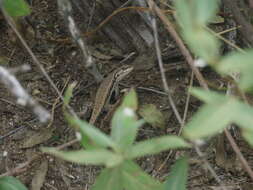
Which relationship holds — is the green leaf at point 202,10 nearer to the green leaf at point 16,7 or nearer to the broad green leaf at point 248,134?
the broad green leaf at point 248,134

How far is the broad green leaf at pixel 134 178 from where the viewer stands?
896 millimetres

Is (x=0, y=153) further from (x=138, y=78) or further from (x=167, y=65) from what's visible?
(x=167, y=65)

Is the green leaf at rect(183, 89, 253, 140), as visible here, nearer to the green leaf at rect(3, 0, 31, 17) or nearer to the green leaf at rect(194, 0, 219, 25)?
the green leaf at rect(194, 0, 219, 25)

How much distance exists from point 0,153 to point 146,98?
602 millimetres

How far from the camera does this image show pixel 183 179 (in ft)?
3.33

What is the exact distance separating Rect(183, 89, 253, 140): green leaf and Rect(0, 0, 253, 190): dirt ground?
30.4 inches

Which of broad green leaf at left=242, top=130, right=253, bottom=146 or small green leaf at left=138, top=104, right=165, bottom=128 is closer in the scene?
broad green leaf at left=242, top=130, right=253, bottom=146

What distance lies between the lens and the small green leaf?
5.10 ft

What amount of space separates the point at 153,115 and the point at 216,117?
94 centimetres

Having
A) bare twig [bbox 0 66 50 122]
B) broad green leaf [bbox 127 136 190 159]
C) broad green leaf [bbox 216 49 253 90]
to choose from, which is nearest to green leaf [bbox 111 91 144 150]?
broad green leaf [bbox 127 136 190 159]

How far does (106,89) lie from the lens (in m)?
1.59

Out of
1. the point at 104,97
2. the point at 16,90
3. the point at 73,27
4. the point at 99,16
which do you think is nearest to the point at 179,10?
the point at 16,90

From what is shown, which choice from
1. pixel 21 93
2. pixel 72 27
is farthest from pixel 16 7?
pixel 21 93

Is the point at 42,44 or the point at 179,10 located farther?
the point at 42,44
